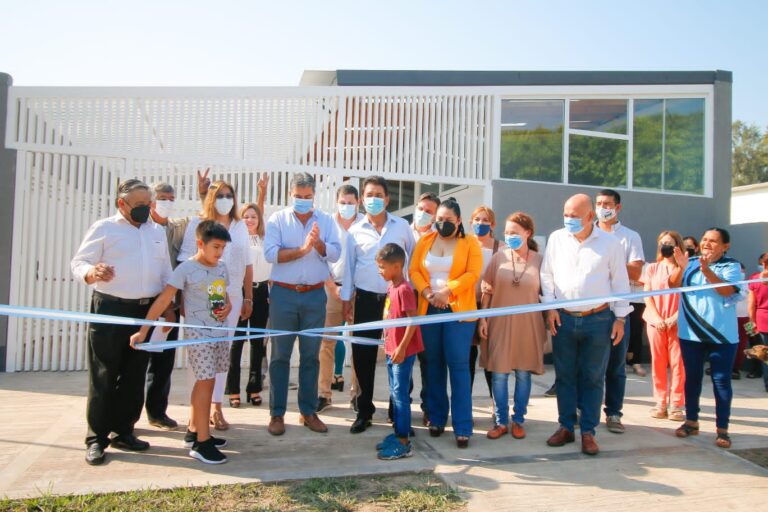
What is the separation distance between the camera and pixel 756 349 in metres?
4.66

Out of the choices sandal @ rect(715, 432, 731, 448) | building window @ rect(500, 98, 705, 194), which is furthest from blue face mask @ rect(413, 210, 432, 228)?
building window @ rect(500, 98, 705, 194)

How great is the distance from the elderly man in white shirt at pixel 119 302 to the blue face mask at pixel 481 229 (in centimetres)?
256

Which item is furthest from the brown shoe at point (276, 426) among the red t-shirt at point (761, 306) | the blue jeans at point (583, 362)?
the red t-shirt at point (761, 306)

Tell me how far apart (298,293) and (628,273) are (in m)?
2.92

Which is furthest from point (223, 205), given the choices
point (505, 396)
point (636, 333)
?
point (636, 333)

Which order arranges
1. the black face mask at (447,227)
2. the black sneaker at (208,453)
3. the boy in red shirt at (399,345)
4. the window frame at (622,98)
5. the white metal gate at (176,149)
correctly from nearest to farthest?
the black sneaker at (208,453) → the boy in red shirt at (399,345) → the black face mask at (447,227) → the white metal gate at (176,149) → the window frame at (622,98)

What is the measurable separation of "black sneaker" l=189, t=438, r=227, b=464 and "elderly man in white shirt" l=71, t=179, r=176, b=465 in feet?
1.67

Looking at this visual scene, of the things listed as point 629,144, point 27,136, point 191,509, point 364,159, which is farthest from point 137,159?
point 629,144

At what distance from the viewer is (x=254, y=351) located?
19.3ft

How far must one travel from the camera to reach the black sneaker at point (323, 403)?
5.63m

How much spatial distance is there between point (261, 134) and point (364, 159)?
1460 mm

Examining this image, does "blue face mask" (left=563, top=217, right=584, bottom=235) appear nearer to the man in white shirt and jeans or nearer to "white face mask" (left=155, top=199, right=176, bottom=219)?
the man in white shirt and jeans

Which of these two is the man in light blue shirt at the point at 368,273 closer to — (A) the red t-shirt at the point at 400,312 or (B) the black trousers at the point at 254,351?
(A) the red t-shirt at the point at 400,312

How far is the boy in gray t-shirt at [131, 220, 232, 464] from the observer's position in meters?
4.10
